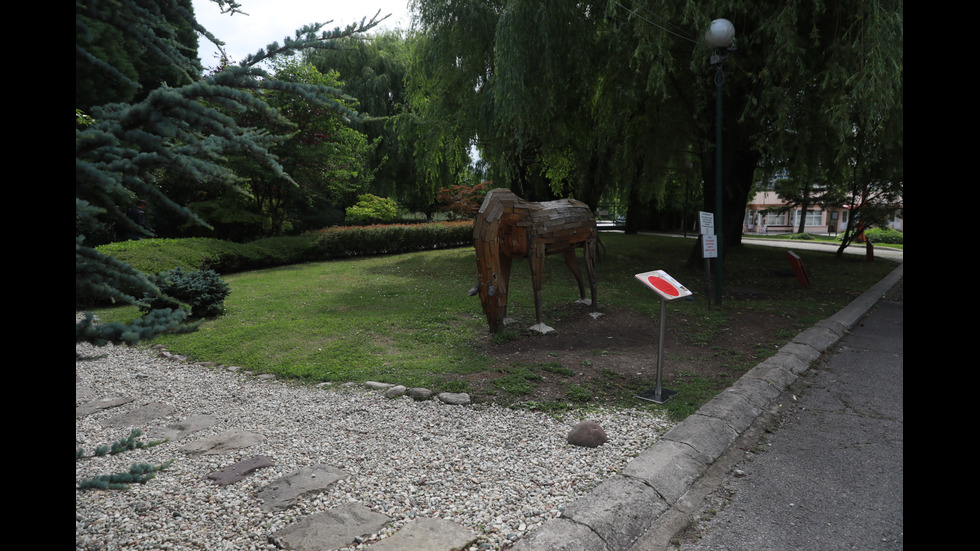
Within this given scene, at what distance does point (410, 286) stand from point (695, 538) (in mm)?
9157

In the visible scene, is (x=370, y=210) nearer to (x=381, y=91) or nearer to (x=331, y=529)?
(x=381, y=91)

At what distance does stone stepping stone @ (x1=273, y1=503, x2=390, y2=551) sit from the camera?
2533 mm

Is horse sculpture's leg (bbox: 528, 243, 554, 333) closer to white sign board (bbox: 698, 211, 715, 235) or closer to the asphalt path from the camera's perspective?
the asphalt path

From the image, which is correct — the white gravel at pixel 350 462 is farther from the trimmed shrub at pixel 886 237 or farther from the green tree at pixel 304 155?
the trimmed shrub at pixel 886 237

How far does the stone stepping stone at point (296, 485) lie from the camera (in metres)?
2.92

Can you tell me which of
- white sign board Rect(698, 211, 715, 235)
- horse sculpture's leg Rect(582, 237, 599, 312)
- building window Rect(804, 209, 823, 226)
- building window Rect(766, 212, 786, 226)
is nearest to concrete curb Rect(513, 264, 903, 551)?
horse sculpture's leg Rect(582, 237, 599, 312)

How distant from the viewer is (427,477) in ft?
10.5

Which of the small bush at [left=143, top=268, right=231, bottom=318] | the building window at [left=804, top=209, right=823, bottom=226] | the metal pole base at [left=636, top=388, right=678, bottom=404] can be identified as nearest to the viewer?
the metal pole base at [left=636, top=388, right=678, bottom=404]

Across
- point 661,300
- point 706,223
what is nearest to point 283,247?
point 706,223

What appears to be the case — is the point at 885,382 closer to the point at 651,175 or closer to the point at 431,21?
the point at 651,175

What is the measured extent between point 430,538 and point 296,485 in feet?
3.41

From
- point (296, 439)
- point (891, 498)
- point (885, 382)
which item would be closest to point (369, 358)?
point (296, 439)

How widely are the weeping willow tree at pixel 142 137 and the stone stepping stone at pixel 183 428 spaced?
2.39 metres

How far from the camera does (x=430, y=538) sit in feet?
8.36
